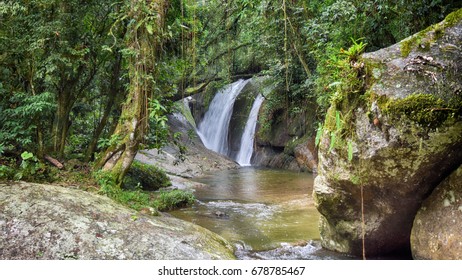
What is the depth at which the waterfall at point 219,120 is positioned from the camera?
1964cm

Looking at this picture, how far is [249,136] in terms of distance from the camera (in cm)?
1806

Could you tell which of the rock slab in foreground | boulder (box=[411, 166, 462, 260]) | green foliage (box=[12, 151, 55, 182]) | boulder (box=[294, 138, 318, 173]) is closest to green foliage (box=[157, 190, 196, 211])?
green foliage (box=[12, 151, 55, 182])

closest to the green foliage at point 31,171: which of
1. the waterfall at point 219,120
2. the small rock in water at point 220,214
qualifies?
the small rock in water at point 220,214

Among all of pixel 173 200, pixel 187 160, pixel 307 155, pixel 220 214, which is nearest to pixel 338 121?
pixel 220 214

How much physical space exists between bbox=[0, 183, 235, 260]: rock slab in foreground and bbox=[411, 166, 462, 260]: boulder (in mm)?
2084

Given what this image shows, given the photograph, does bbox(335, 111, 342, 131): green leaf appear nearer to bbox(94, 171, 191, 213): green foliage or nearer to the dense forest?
the dense forest

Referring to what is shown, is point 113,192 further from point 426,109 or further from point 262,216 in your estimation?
point 426,109

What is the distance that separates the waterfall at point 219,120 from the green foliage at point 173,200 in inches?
455

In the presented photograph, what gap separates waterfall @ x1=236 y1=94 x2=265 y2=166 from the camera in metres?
17.9

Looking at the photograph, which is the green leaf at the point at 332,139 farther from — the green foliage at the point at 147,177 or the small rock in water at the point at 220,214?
the green foliage at the point at 147,177

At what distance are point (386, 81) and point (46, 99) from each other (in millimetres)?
4997

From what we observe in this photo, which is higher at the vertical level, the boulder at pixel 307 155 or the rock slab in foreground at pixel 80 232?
the rock slab in foreground at pixel 80 232
